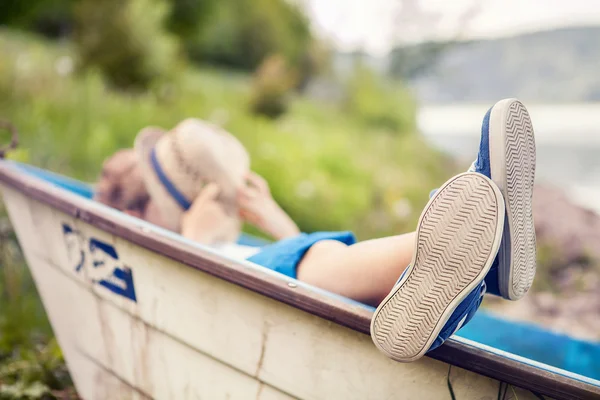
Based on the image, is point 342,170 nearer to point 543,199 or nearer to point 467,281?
point 543,199

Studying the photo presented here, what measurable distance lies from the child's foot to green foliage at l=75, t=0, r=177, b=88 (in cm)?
381

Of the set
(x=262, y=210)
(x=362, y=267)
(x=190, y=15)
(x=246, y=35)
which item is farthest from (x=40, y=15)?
(x=362, y=267)

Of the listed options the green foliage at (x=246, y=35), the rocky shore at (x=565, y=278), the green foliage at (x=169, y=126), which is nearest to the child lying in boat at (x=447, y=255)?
the green foliage at (x=169, y=126)

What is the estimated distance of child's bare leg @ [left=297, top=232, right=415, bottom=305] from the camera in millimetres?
1024

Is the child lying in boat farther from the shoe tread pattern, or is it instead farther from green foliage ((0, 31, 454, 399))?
green foliage ((0, 31, 454, 399))

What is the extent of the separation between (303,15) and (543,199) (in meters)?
4.19

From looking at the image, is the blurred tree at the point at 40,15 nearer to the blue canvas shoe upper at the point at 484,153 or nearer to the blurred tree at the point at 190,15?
the blurred tree at the point at 190,15

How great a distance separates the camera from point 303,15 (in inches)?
300

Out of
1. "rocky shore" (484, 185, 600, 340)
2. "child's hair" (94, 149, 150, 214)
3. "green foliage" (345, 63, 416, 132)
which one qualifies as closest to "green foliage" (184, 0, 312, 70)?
"green foliage" (345, 63, 416, 132)

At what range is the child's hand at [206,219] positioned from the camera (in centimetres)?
155

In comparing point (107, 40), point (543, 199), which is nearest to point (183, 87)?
point (107, 40)

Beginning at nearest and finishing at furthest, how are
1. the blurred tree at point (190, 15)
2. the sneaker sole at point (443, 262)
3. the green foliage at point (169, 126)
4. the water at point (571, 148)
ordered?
the sneaker sole at point (443, 262) → the green foliage at point (169, 126) → the water at point (571, 148) → the blurred tree at point (190, 15)

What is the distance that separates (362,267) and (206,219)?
644 mm

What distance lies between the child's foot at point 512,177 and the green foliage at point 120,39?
3807 millimetres
